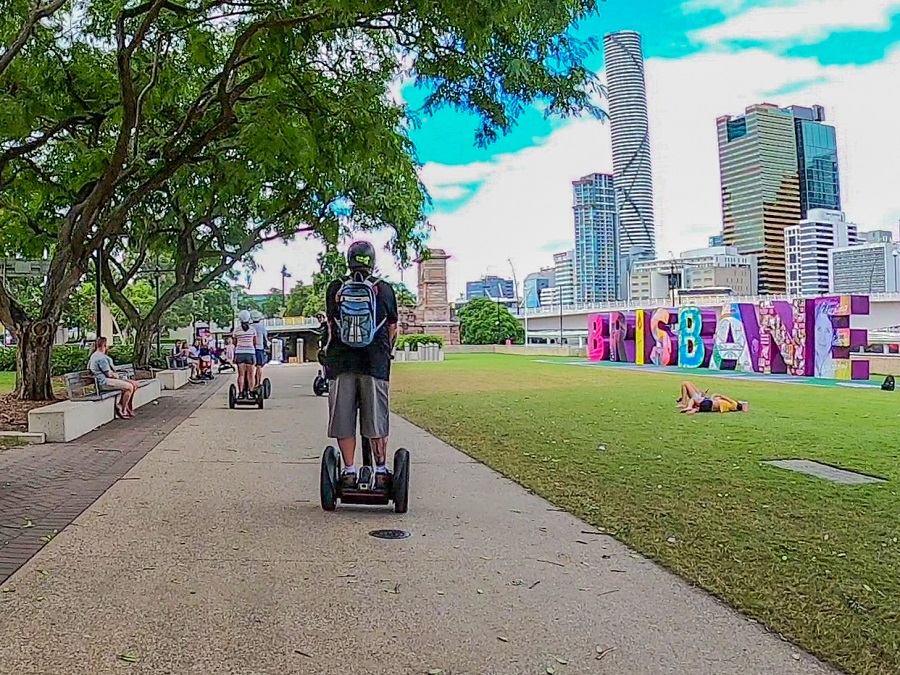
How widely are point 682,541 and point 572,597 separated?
4.93ft

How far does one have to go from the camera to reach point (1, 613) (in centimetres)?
434

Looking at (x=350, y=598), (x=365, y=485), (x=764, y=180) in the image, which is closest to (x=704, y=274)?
(x=764, y=180)

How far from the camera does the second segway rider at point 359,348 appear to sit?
6477 mm

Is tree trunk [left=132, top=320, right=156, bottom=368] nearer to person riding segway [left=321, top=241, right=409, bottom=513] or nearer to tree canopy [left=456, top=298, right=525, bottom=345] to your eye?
person riding segway [left=321, top=241, right=409, bottom=513]

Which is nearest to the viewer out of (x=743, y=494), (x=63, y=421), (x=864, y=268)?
(x=743, y=494)

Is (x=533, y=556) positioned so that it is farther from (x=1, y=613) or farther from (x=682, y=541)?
(x=1, y=613)

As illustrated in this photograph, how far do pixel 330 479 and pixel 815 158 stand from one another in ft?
351

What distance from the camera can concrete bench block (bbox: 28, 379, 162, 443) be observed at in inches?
440

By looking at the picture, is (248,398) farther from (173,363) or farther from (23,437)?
(173,363)

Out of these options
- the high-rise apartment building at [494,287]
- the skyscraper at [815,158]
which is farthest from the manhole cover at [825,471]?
the high-rise apartment building at [494,287]

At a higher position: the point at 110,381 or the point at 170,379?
the point at 110,381

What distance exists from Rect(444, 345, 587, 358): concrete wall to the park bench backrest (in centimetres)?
5057

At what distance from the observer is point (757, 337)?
3597 centimetres

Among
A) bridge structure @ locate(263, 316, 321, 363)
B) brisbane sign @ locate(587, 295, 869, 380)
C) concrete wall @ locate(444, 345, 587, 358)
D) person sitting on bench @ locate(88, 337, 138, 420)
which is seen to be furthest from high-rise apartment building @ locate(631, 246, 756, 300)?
person sitting on bench @ locate(88, 337, 138, 420)
